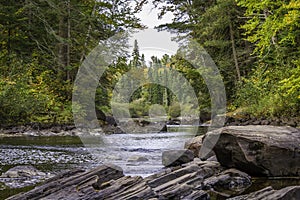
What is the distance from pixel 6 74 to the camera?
19.1m

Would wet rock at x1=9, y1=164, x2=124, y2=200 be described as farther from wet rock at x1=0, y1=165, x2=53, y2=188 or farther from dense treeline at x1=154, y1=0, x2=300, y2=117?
dense treeline at x1=154, y1=0, x2=300, y2=117

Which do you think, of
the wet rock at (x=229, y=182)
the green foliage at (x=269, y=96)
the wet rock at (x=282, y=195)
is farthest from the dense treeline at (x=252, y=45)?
the wet rock at (x=282, y=195)

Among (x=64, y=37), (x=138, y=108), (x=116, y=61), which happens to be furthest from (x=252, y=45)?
(x=64, y=37)

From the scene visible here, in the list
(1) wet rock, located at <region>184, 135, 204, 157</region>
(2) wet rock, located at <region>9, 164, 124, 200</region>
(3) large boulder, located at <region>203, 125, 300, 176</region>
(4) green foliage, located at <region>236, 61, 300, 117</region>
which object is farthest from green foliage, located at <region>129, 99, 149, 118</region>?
(2) wet rock, located at <region>9, 164, 124, 200</region>

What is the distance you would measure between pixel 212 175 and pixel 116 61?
16353mm

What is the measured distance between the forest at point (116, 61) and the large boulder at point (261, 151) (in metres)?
8.31

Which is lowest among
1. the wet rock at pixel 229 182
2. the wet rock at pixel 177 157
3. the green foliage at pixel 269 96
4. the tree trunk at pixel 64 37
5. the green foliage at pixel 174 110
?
the wet rock at pixel 229 182

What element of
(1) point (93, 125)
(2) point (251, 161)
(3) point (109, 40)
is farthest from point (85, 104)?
(2) point (251, 161)

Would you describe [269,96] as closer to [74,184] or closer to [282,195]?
[282,195]

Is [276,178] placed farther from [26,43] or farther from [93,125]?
[26,43]

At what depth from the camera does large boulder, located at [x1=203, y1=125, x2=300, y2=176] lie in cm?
634

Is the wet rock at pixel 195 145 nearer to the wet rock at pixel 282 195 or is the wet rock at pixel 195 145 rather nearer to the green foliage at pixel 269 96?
the green foliage at pixel 269 96

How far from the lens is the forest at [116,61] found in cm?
1690

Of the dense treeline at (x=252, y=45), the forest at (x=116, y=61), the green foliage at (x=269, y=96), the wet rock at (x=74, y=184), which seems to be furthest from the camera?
the forest at (x=116, y=61)
